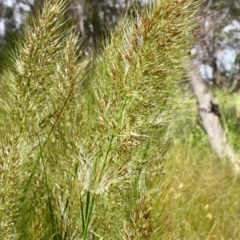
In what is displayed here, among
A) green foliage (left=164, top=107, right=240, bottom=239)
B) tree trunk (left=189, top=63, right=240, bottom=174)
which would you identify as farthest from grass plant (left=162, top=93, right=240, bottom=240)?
tree trunk (left=189, top=63, right=240, bottom=174)

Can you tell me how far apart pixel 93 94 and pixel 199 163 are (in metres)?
1.98

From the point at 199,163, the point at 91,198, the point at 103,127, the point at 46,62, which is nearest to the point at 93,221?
the point at 91,198

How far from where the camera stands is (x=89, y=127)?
914 mm

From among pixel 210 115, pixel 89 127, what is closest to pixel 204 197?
pixel 210 115

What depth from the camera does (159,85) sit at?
88 cm

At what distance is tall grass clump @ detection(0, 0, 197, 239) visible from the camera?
853 millimetres

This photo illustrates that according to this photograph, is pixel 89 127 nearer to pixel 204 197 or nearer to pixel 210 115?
pixel 204 197

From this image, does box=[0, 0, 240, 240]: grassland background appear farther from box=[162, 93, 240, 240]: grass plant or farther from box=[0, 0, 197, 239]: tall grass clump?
box=[162, 93, 240, 240]: grass plant

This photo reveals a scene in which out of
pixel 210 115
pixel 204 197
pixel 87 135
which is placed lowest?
pixel 210 115

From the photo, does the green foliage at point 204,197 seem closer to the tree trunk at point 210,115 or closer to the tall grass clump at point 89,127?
the tree trunk at point 210,115

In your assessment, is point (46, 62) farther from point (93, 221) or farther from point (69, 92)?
point (93, 221)

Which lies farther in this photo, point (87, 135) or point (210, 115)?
point (210, 115)

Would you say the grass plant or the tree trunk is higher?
the grass plant

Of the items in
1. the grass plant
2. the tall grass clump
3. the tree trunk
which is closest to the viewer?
the tall grass clump
